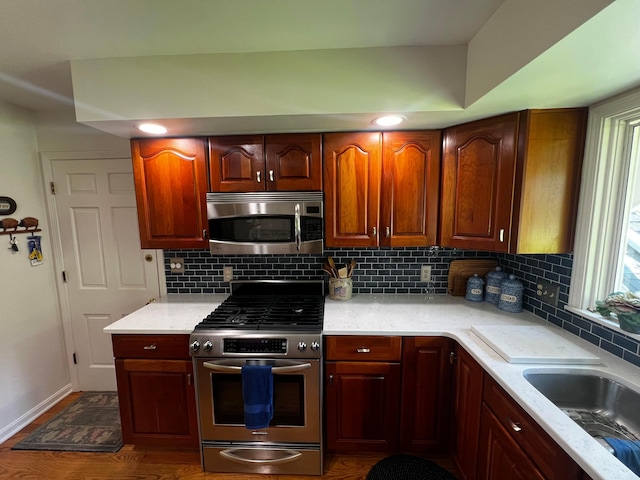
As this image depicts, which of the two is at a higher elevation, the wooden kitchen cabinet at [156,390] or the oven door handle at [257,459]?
the wooden kitchen cabinet at [156,390]

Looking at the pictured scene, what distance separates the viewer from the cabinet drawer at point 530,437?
90 cm

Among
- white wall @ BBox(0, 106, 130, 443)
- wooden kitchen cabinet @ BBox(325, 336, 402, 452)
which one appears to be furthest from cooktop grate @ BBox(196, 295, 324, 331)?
white wall @ BBox(0, 106, 130, 443)

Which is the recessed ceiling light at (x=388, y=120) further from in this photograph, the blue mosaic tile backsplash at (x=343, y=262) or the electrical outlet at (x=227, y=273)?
the electrical outlet at (x=227, y=273)

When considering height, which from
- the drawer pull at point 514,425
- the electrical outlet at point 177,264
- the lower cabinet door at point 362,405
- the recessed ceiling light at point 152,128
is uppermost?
the recessed ceiling light at point 152,128

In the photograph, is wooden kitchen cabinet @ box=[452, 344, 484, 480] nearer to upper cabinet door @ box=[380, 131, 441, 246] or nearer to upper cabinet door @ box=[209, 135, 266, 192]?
upper cabinet door @ box=[380, 131, 441, 246]

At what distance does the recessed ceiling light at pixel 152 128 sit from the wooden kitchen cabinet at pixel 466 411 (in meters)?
2.12

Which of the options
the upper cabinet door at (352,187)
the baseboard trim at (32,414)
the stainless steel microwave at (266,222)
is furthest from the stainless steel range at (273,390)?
the baseboard trim at (32,414)

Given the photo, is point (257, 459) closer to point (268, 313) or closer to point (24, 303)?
point (268, 313)

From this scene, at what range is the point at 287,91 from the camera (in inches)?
60.0

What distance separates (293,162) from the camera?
187 centimetres

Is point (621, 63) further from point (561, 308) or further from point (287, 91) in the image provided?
point (287, 91)

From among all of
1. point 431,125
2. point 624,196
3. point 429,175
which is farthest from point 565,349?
point 431,125

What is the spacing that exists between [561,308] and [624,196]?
0.65 m

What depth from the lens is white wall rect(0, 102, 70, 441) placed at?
2072 mm
